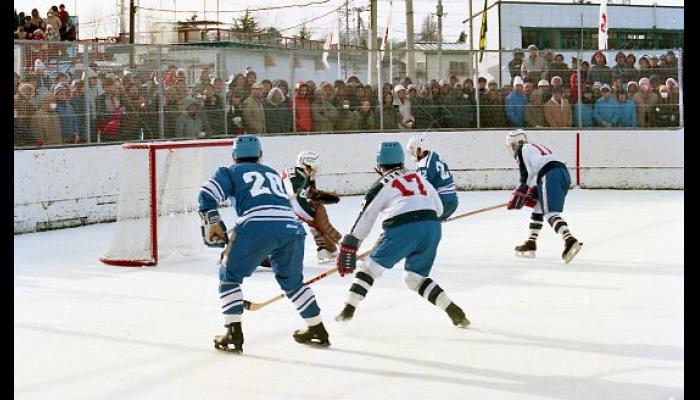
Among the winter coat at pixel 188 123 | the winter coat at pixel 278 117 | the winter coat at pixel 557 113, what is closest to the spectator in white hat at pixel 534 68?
the winter coat at pixel 557 113

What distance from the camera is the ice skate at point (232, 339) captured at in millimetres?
5766

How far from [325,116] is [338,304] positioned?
26.7 feet

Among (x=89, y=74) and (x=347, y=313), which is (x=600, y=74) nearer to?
(x=89, y=74)

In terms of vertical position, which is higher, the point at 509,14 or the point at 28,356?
the point at 509,14

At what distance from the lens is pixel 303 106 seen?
49.5 ft

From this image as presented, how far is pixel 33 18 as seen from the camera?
1421cm

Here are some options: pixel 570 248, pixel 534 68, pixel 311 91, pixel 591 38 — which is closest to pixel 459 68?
pixel 534 68

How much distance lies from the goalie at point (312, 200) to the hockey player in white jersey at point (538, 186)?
5.78 ft

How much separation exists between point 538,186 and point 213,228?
15.0ft

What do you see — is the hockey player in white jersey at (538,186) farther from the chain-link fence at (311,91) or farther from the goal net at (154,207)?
the chain-link fence at (311,91)

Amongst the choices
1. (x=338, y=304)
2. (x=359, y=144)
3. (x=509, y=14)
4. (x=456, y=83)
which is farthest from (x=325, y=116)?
(x=509, y=14)

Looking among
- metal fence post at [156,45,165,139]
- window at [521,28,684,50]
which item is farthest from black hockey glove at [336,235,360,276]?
window at [521,28,684,50]
